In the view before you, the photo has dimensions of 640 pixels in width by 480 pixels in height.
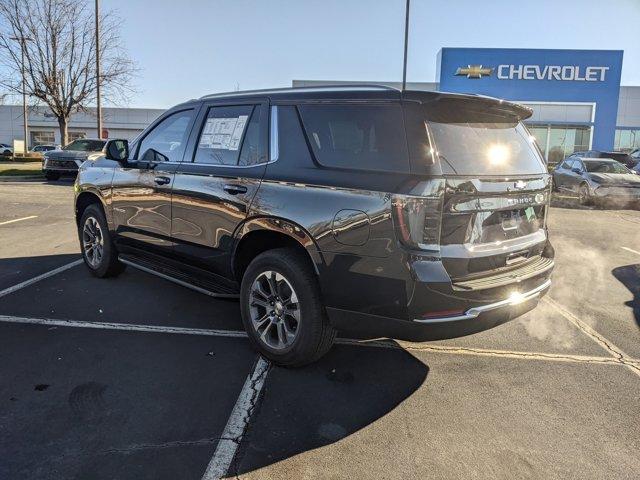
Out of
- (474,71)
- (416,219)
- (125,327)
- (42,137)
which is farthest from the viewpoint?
(42,137)

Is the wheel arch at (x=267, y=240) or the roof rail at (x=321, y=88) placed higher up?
the roof rail at (x=321, y=88)

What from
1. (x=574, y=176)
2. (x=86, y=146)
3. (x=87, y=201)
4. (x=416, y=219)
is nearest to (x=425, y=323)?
(x=416, y=219)

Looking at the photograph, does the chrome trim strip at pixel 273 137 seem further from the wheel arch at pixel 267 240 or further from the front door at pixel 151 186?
the front door at pixel 151 186

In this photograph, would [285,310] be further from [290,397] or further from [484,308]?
[484,308]

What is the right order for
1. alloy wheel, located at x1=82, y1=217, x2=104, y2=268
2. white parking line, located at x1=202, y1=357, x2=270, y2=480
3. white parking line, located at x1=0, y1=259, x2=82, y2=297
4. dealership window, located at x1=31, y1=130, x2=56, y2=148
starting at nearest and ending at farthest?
white parking line, located at x1=202, y1=357, x2=270, y2=480
white parking line, located at x1=0, y1=259, x2=82, y2=297
alloy wheel, located at x1=82, y1=217, x2=104, y2=268
dealership window, located at x1=31, y1=130, x2=56, y2=148

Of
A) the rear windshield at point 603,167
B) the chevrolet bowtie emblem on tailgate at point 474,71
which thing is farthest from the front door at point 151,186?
the chevrolet bowtie emblem on tailgate at point 474,71

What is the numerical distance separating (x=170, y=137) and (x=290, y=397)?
2737mm

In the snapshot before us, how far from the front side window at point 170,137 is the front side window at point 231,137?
0.27 m

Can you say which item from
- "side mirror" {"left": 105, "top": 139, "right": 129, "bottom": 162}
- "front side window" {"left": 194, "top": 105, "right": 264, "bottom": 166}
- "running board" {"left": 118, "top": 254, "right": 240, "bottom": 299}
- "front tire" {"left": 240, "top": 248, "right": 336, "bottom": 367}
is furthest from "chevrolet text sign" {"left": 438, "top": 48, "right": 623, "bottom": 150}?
"front tire" {"left": 240, "top": 248, "right": 336, "bottom": 367}

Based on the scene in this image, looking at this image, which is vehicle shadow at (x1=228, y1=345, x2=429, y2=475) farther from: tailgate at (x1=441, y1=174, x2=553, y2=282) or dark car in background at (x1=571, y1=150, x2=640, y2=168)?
dark car in background at (x1=571, y1=150, x2=640, y2=168)

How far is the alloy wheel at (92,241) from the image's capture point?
5.73 metres

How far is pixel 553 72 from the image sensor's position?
29438 millimetres

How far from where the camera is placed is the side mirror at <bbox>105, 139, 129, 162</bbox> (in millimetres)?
5207

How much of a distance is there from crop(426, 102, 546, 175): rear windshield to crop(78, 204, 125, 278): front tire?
3820mm
